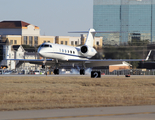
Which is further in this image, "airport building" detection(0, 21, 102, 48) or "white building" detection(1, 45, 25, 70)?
"airport building" detection(0, 21, 102, 48)

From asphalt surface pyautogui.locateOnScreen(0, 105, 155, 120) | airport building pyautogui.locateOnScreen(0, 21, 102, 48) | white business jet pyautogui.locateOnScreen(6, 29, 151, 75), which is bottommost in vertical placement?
asphalt surface pyautogui.locateOnScreen(0, 105, 155, 120)

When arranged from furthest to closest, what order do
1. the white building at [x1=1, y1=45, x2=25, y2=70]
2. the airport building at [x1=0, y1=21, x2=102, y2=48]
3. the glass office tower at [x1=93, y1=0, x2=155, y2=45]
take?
the glass office tower at [x1=93, y1=0, x2=155, y2=45], the airport building at [x1=0, y1=21, x2=102, y2=48], the white building at [x1=1, y1=45, x2=25, y2=70]

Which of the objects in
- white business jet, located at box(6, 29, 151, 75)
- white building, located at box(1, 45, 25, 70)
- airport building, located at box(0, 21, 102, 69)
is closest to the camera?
white business jet, located at box(6, 29, 151, 75)

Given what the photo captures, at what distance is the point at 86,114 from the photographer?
13297 mm

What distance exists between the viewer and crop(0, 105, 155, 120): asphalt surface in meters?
12.5

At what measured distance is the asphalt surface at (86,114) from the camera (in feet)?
41.0

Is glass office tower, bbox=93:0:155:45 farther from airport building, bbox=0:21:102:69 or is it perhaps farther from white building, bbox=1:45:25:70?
white building, bbox=1:45:25:70

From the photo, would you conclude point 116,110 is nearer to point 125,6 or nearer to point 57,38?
point 57,38

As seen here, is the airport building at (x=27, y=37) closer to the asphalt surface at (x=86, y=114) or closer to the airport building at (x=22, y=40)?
the airport building at (x=22, y=40)

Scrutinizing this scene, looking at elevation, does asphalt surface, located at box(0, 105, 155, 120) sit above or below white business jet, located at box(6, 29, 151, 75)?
below

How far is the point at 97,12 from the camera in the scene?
574 feet

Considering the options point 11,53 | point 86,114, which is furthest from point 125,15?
point 86,114

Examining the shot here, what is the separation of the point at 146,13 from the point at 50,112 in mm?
166710

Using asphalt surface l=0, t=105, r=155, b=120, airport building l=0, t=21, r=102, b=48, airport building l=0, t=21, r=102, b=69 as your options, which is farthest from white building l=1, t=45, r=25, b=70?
asphalt surface l=0, t=105, r=155, b=120
